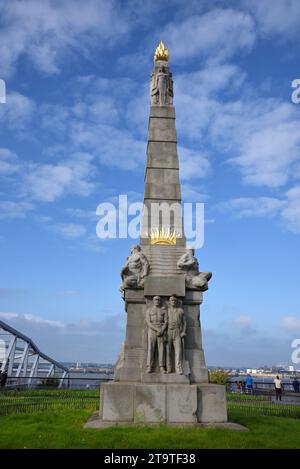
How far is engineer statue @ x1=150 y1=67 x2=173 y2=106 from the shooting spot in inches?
522


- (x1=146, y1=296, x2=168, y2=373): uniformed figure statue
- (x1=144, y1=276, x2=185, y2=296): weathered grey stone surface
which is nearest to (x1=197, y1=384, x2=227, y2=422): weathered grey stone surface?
(x1=146, y1=296, x2=168, y2=373): uniformed figure statue

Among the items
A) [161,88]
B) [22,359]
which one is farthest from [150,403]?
[22,359]

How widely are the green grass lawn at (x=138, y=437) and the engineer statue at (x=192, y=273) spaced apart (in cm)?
336

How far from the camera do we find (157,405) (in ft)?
30.9

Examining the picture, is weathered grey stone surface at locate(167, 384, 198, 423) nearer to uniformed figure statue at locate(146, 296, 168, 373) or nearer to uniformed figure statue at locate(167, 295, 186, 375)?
uniformed figure statue at locate(167, 295, 186, 375)

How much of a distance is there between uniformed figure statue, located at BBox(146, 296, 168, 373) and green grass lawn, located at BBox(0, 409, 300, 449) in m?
1.42

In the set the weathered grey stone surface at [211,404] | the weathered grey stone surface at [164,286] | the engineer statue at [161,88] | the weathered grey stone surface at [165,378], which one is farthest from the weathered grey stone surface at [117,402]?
the engineer statue at [161,88]

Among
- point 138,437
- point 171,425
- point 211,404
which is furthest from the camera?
point 211,404

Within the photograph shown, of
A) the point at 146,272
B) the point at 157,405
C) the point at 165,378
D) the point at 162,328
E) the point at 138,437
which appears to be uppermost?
the point at 146,272

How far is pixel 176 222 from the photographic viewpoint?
39.4 ft

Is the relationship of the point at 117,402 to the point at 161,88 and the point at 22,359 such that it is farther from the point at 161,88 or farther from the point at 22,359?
the point at 22,359

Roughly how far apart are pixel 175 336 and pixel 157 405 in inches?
62.0

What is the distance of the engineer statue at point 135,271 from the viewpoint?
1065cm

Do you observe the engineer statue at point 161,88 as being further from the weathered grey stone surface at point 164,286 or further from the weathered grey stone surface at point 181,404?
the weathered grey stone surface at point 181,404
